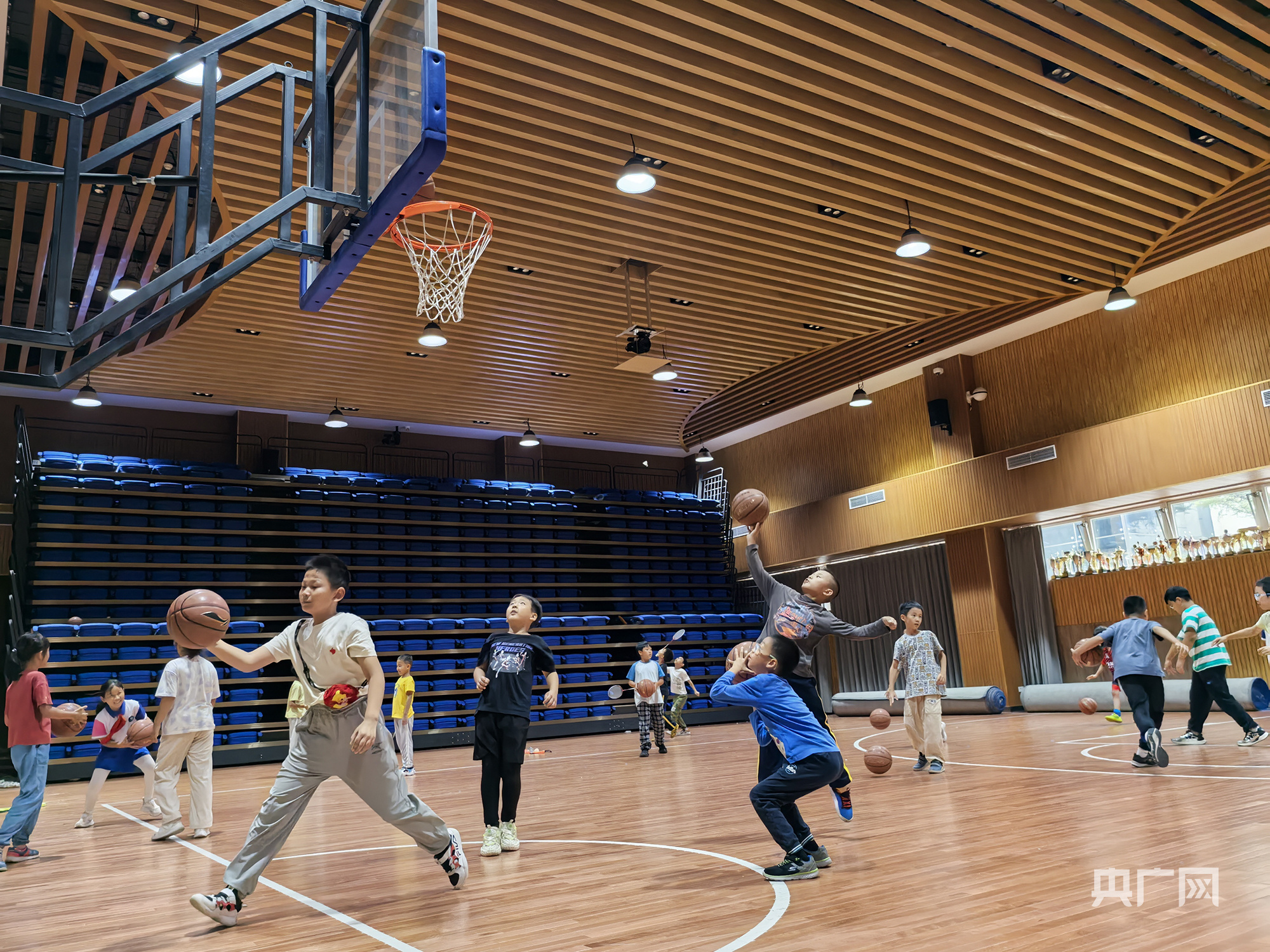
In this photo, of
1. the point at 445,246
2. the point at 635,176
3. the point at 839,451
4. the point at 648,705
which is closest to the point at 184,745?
the point at 445,246

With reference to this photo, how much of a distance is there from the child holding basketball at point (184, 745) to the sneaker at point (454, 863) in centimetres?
299

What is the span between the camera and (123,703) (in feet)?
24.1

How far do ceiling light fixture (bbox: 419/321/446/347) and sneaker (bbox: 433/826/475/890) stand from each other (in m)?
7.29

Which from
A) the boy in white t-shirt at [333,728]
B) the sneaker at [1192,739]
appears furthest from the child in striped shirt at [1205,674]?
the boy in white t-shirt at [333,728]

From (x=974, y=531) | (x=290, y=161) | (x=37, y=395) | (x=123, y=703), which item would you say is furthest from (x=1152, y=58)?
(x=37, y=395)

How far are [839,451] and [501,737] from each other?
1302cm

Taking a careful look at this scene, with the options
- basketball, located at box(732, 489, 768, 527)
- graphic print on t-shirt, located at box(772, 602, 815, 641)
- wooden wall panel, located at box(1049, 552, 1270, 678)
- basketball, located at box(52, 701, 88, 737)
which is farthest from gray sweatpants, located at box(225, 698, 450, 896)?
wooden wall panel, located at box(1049, 552, 1270, 678)

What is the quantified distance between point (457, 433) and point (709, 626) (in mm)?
6370

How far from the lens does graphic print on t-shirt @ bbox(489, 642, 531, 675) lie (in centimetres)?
538

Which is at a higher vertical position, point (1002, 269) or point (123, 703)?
point (1002, 269)

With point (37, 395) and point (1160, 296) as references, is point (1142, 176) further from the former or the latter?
point (37, 395)

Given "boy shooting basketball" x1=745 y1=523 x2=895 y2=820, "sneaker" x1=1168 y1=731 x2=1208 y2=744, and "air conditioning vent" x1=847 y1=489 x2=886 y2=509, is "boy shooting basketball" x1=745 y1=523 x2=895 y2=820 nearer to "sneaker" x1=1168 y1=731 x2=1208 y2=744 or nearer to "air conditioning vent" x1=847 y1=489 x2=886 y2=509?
"sneaker" x1=1168 y1=731 x2=1208 y2=744

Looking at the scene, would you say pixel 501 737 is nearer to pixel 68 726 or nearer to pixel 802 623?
pixel 802 623

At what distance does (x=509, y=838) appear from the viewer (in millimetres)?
5184
